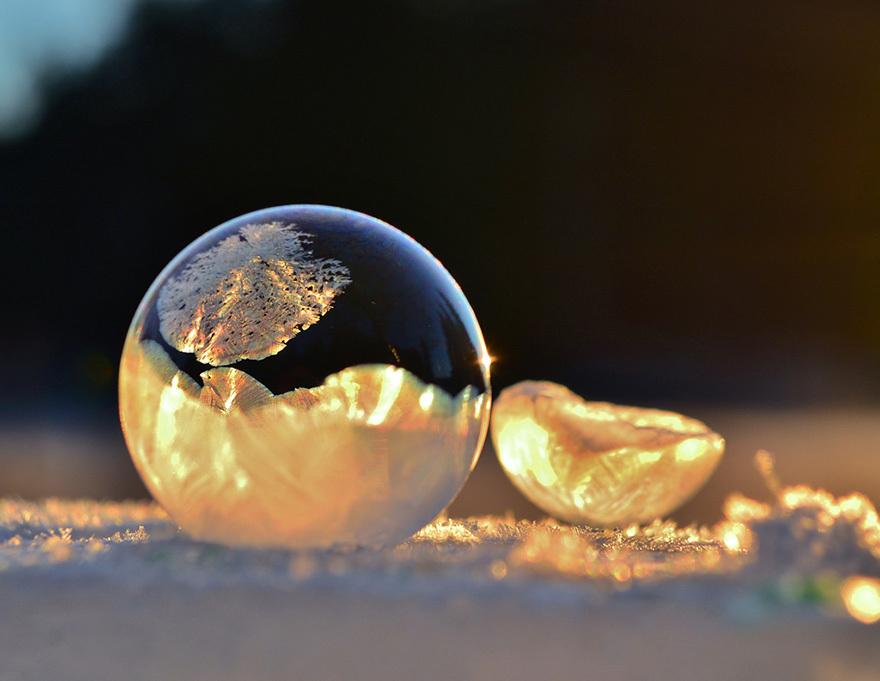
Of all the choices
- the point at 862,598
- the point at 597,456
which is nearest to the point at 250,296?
the point at 597,456

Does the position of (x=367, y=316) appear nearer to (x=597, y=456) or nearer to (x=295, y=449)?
(x=295, y=449)

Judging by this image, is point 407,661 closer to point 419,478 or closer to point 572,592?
point 572,592

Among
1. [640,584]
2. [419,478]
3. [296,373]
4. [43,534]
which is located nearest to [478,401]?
[419,478]

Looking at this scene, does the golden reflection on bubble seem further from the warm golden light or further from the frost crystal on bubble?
the warm golden light

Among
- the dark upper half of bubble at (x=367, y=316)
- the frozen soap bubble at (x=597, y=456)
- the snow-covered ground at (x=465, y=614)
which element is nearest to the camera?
the snow-covered ground at (x=465, y=614)

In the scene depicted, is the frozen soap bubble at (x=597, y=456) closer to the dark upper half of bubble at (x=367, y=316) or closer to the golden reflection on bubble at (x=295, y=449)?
the dark upper half of bubble at (x=367, y=316)

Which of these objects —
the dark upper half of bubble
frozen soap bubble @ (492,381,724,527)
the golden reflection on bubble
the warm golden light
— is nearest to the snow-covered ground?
the warm golden light

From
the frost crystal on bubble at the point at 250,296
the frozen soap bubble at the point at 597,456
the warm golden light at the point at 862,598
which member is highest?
the frost crystal on bubble at the point at 250,296

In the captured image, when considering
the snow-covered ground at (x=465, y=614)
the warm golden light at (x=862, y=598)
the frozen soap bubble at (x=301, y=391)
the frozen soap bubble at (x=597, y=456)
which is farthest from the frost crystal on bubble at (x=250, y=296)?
the warm golden light at (x=862, y=598)

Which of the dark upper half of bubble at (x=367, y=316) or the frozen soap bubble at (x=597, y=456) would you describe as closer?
the dark upper half of bubble at (x=367, y=316)
